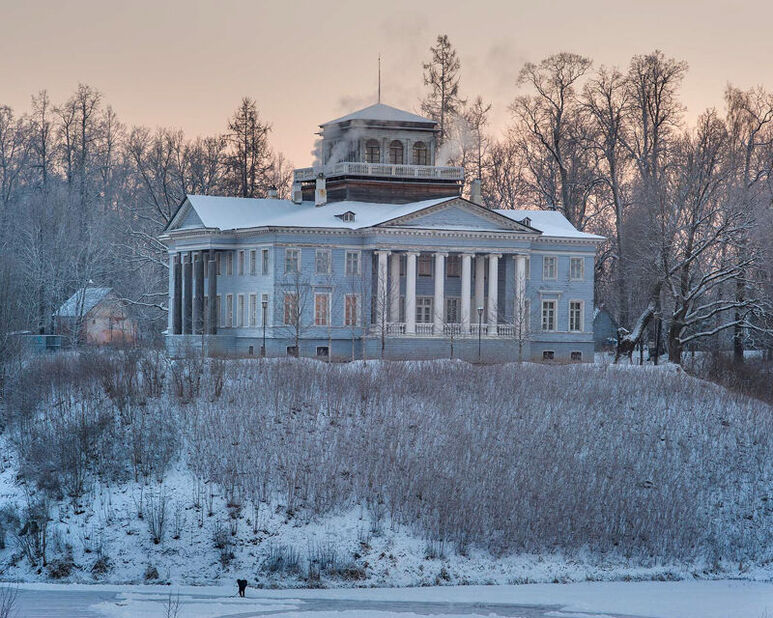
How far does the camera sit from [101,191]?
83.8 metres

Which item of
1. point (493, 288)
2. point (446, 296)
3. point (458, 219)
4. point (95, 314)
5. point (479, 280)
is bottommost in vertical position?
point (95, 314)

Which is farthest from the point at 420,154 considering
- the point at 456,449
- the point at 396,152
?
the point at 456,449

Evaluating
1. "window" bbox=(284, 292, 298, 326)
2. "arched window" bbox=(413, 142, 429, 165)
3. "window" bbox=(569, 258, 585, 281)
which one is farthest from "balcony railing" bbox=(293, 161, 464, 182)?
"window" bbox=(284, 292, 298, 326)

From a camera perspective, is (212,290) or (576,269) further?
(576,269)

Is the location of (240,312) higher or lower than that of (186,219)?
lower

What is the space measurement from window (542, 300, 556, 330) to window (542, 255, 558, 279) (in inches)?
45.6

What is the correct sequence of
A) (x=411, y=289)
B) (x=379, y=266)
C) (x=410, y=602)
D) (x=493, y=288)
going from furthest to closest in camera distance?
(x=493, y=288), (x=411, y=289), (x=379, y=266), (x=410, y=602)

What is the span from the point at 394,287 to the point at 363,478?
2353cm

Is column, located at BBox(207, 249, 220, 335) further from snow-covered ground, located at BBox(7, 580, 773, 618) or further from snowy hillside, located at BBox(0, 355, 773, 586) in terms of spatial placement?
snow-covered ground, located at BBox(7, 580, 773, 618)

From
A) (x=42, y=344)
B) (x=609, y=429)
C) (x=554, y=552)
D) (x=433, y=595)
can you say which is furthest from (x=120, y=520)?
(x=42, y=344)

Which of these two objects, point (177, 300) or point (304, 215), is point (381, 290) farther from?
point (177, 300)

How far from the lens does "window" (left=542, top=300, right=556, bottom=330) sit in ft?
191

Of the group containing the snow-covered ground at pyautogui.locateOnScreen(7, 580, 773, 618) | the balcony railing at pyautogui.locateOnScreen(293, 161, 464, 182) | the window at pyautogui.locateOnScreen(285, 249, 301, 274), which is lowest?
the snow-covered ground at pyautogui.locateOnScreen(7, 580, 773, 618)

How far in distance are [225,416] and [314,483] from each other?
170 inches
